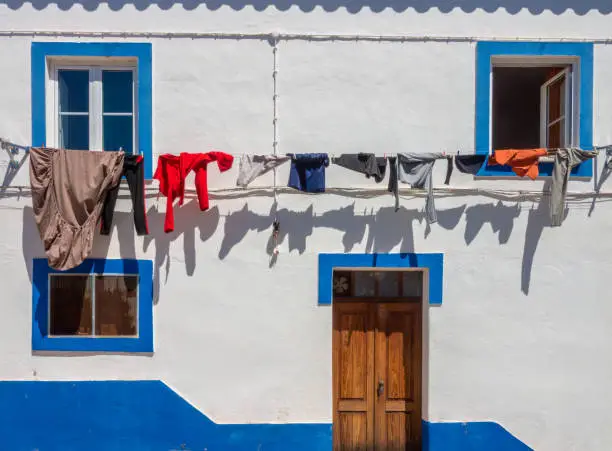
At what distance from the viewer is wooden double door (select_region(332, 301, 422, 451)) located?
6.11m

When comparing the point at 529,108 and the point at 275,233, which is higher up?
the point at 529,108

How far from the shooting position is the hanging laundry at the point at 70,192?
540 cm

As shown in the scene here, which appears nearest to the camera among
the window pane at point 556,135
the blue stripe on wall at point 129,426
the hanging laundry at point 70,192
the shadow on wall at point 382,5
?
the hanging laundry at point 70,192

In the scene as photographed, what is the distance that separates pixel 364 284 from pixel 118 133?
3144 millimetres

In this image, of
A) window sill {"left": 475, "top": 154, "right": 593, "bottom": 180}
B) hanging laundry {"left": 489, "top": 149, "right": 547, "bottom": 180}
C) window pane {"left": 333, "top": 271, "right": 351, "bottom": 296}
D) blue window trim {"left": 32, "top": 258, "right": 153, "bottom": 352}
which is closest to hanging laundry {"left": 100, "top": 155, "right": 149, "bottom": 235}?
blue window trim {"left": 32, "top": 258, "right": 153, "bottom": 352}

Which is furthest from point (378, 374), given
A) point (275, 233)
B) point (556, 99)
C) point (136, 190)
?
point (556, 99)

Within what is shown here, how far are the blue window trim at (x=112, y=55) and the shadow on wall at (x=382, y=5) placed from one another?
42cm

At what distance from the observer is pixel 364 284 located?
619 cm

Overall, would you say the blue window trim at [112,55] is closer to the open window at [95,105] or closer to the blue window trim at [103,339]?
the open window at [95,105]

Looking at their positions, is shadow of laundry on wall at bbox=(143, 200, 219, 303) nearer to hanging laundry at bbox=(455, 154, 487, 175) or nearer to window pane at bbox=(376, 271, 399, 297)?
window pane at bbox=(376, 271, 399, 297)

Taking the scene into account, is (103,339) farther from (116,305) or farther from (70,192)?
(70,192)

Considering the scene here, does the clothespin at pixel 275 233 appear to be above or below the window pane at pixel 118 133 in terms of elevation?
below

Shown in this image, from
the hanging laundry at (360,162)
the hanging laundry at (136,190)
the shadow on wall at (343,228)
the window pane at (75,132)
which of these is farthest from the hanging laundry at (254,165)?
the window pane at (75,132)

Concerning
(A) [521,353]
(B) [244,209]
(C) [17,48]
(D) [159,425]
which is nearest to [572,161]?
(A) [521,353]
